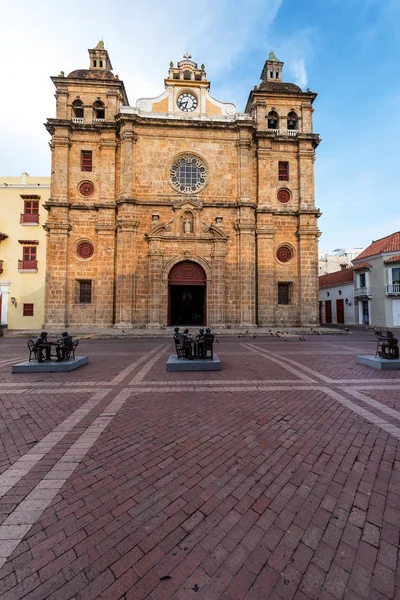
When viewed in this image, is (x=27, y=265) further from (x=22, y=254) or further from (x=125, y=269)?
(x=125, y=269)

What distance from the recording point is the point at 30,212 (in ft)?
76.1

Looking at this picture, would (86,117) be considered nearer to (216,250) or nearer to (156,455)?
(216,250)

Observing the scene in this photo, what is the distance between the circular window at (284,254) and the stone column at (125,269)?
471 inches

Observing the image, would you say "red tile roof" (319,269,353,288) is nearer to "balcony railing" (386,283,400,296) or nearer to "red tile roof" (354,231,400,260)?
"red tile roof" (354,231,400,260)

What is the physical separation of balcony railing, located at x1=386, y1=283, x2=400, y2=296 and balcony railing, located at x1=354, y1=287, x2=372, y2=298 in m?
1.91

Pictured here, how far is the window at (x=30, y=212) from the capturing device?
23.0 metres

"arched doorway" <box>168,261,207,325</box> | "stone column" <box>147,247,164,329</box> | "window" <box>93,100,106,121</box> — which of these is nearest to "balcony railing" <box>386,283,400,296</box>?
"arched doorway" <box>168,261,207,325</box>

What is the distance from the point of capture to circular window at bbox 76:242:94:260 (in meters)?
21.0

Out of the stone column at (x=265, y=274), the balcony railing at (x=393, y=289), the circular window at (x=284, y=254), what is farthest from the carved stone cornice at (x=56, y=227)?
the balcony railing at (x=393, y=289)

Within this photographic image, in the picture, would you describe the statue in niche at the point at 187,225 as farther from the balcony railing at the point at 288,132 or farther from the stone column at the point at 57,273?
the balcony railing at the point at 288,132

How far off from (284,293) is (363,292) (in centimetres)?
1175

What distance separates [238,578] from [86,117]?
91.1 ft

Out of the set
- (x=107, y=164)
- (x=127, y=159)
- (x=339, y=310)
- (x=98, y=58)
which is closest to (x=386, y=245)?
(x=339, y=310)

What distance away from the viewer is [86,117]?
21656 mm
